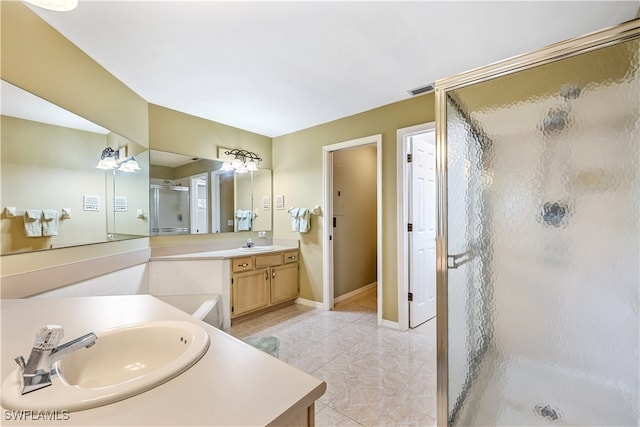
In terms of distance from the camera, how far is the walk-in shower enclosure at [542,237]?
1085 mm

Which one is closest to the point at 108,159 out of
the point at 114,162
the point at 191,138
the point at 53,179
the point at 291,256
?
the point at 114,162

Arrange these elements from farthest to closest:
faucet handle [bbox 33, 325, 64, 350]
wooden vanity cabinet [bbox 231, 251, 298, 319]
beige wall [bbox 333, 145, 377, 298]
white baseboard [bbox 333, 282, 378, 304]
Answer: beige wall [bbox 333, 145, 377, 298]
white baseboard [bbox 333, 282, 378, 304]
wooden vanity cabinet [bbox 231, 251, 298, 319]
faucet handle [bbox 33, 325, 64, 350]

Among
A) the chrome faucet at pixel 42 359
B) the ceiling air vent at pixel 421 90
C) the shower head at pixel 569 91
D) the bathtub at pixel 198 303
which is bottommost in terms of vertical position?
the bathtub at pixel 198 303

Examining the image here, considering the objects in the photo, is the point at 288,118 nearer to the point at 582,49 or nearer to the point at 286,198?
the point at 286,198

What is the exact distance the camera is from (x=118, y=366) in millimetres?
896

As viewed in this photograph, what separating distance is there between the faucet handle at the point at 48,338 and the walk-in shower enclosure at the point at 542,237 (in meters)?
1.48

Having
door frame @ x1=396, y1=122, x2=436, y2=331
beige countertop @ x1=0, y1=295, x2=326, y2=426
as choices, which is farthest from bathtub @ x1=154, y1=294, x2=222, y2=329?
door frame @ x1=396, y1=122, x2=436, y2=331

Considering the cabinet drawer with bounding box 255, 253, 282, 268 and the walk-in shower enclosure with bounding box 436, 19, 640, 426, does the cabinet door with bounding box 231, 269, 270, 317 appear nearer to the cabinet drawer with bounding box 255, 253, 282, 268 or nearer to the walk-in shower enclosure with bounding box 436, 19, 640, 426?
the cabinet drawer with bounding box 255, 253, 282, 268

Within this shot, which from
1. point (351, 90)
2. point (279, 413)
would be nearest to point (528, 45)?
point (351, 90)

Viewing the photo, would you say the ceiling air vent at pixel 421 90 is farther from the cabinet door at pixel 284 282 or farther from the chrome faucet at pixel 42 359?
the chrome faucet at pixel 42 359

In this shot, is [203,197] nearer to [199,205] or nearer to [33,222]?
[199,205]

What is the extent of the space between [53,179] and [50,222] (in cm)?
26

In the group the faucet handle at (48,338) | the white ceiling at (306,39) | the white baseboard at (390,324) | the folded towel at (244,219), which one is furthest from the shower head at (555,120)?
the folded towel at (244,219)

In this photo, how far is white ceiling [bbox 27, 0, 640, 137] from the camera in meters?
1.55
